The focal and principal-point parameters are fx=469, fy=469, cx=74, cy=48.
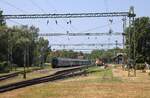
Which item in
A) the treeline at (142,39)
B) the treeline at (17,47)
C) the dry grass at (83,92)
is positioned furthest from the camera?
the treeline at (142,39)

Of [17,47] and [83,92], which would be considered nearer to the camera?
[83,92]

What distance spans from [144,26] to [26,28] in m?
54.3

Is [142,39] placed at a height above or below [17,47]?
above

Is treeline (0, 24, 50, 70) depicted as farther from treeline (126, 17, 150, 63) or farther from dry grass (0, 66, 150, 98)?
dry grass (0, 66, 150, 98)

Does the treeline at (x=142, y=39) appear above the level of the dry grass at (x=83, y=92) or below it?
above

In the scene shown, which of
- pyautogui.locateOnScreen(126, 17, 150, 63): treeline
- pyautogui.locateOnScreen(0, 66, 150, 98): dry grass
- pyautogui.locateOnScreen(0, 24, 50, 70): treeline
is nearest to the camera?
pyautogui.locateOnScreen(0, 66, 150, 98): dry grass

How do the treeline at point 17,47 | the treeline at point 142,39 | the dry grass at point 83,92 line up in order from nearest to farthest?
1. the dry grass at point 83,92
2. the treeline at point 17,47
3. the treeline at point 142,39

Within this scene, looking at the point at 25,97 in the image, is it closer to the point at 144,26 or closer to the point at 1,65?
the point at 1,65

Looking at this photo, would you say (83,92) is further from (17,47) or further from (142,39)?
(17,47)

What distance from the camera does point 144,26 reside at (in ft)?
391

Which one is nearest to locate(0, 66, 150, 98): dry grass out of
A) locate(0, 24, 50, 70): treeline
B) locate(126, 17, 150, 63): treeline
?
locate(0, 24, 50, 70): treeline

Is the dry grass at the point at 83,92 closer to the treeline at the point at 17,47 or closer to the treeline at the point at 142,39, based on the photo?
the treeline at the point at 17,47

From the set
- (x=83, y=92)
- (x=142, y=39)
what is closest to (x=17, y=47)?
(x=142, y=39)

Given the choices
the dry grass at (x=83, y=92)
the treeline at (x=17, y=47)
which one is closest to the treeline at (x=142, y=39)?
the treeline at (x=17, y=47)
